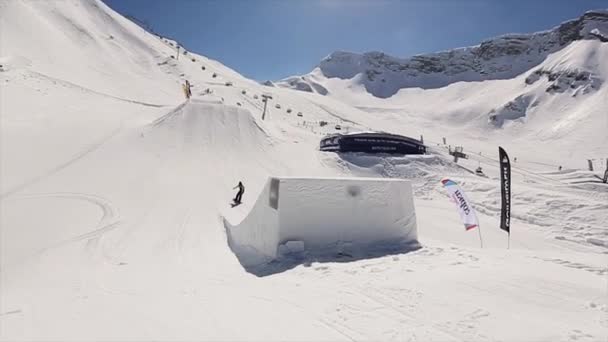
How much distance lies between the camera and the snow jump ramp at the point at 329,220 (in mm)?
7281

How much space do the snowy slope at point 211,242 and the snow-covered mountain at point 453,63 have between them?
255 ft

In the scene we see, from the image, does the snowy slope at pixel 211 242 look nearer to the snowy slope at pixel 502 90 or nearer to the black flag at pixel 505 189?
the black flag at pixel 505 189

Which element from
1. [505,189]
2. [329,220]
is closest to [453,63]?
[505,189]

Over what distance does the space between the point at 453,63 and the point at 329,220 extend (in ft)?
392

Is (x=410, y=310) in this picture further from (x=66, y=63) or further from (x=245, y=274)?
(x=66, y=63)

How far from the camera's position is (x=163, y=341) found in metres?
4.17

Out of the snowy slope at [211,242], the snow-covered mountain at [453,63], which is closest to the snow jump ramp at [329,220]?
the snowy slope at [211,242]

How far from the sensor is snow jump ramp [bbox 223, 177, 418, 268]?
23.9 feet

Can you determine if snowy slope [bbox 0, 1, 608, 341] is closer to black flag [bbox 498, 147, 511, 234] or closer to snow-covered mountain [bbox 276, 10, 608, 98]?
black flag [bbox 498, 147, 511, 234]

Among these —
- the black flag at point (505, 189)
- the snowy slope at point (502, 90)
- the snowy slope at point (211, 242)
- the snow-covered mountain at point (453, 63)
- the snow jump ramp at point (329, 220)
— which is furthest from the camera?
the snow-covered mountain at point (453, 63)

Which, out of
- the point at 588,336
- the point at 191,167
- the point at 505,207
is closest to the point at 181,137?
the point at 191,167

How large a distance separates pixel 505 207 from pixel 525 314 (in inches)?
375

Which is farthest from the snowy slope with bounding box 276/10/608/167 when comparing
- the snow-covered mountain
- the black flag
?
the black flag

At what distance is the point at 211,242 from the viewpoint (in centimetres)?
979
